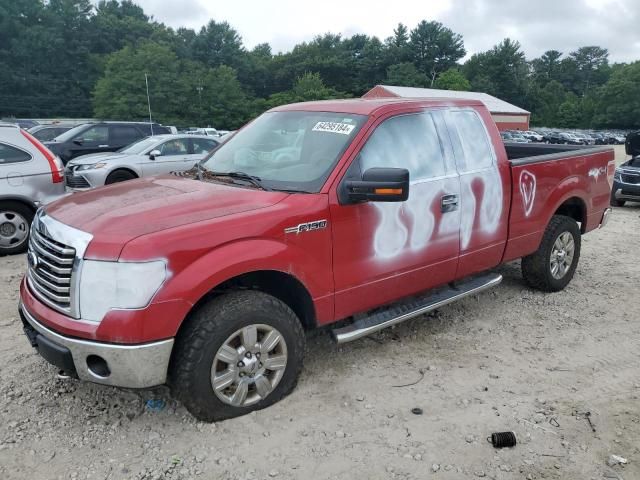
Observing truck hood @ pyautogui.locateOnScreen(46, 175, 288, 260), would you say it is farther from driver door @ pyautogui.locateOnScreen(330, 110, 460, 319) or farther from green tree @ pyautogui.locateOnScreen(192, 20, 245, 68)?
green tree @ pyautogui.locateOnScreen(192, 20, 245, 68)

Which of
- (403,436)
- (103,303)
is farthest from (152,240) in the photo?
(403,436)

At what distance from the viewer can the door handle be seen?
153 inches

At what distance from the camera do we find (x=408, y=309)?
3838 millimetres

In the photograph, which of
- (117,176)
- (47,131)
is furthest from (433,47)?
(117,176)

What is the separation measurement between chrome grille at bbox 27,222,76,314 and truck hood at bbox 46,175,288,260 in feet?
0.48

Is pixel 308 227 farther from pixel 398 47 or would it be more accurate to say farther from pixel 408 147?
pixel 398 47

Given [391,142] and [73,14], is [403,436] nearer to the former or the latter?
[391,142]

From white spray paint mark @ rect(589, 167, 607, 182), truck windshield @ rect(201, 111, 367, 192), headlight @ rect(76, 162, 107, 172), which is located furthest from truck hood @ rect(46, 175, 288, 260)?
headlight @ rect(76, 162, 107, 172)

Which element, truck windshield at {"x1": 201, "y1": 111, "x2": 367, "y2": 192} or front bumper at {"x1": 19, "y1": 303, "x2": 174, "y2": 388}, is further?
truck windshield at {"x1": 201, "y1": 111, "x2": 367, "y2": 192}

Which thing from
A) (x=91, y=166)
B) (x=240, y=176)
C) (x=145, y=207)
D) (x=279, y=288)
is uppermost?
(x=240, y=176)

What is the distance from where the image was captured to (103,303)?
2.63m

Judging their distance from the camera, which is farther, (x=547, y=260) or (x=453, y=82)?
(x=453, y=82)

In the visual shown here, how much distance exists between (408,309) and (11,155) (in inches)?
229

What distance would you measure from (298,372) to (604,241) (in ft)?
21.0
